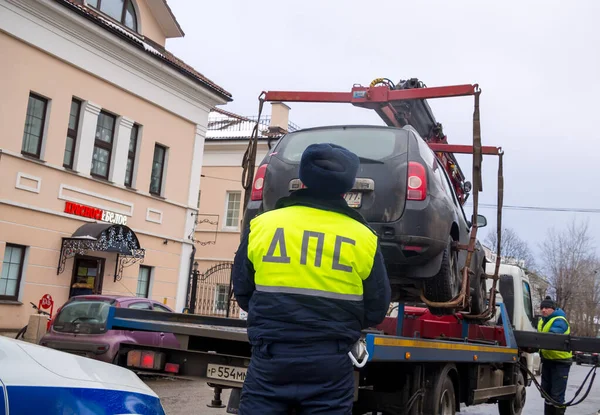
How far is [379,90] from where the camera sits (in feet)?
25.3

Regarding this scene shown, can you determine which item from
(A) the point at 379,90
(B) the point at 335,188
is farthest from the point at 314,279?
(A) the point at 379,90

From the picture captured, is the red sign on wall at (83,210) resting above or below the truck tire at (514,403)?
above

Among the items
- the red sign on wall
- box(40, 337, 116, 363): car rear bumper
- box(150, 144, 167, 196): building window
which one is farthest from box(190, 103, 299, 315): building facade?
box(40, 337, 116, 363): car rear bumper

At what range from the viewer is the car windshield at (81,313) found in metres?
11.1

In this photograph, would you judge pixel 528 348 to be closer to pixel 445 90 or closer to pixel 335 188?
pixel 445 90

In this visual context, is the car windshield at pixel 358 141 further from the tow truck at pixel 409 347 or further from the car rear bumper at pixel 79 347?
the car rear bumper at pixel 79 347

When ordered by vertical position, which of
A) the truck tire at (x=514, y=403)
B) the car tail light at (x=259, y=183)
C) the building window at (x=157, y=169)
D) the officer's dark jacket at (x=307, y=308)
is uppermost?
the building window at (x=157, y=169)

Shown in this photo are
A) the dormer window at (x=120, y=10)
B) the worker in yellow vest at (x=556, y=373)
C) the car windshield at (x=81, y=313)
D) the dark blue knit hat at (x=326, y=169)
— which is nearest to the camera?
the dark blue knit hat at (x=326, y=169)

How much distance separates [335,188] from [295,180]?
110 inches

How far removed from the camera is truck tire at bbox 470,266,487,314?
8.02 m

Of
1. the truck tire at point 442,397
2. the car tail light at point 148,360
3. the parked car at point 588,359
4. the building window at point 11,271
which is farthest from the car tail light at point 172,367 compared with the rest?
the building window at point 11,271

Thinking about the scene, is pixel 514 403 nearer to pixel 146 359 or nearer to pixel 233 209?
pixel 146 359

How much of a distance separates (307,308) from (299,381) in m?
0.30

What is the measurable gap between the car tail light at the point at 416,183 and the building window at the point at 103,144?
13495 mm
